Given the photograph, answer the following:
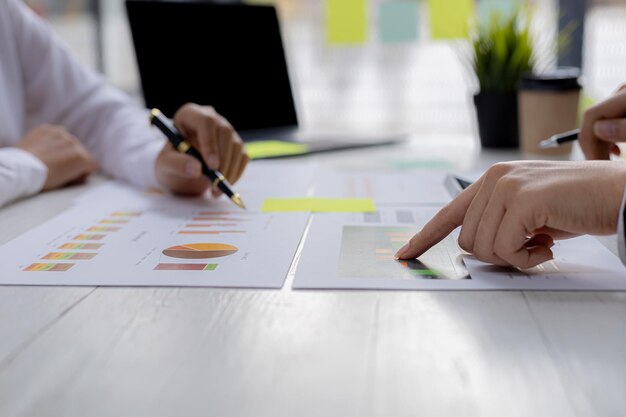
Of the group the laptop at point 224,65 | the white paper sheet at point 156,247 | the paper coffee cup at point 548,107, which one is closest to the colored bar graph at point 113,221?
the white paper sheet at point 156,247

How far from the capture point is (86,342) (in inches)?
17.9

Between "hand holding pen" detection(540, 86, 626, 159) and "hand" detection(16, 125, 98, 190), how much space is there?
688 mm

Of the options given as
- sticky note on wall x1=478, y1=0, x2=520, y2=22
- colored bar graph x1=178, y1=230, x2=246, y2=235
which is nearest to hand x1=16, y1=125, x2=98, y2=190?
colored bar graph x1=178, y1=230, x2=246, y2=235

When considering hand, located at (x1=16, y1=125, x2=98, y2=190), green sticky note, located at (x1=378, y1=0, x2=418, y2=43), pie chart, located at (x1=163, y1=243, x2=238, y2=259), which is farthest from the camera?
green sticky note, located at (x1=378, y1=0, x2=418, y2=43)

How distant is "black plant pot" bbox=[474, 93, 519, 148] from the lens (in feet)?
4.46

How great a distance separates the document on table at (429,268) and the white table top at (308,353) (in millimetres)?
18

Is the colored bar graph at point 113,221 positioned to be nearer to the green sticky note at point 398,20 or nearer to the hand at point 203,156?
the hand at point 203,156

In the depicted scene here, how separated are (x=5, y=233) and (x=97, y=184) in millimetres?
319

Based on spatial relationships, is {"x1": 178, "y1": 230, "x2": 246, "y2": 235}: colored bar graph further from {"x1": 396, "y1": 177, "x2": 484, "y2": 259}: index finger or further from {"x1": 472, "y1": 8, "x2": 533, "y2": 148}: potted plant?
{"x1": 472, "y1": 8, "x2": 533, "y2": 148}: potted plant

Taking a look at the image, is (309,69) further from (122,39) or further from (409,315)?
(409,315)

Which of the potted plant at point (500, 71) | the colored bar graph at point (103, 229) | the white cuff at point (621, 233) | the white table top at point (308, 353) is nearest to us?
the white table top at point (308, 353)

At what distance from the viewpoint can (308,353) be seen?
428mm

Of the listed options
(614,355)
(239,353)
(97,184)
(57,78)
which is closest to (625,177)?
(614,355)

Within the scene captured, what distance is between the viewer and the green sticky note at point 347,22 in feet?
5.92
